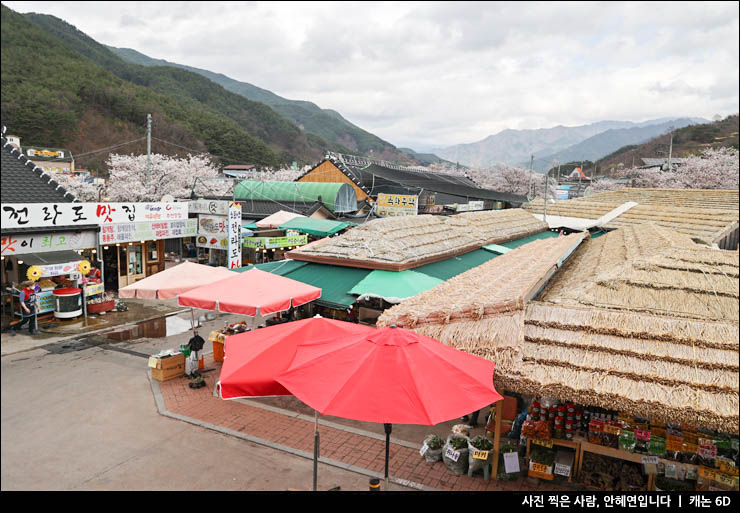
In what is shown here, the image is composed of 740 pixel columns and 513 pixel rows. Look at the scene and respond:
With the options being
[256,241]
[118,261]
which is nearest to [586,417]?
[256,241]

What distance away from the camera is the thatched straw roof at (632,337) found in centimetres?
515

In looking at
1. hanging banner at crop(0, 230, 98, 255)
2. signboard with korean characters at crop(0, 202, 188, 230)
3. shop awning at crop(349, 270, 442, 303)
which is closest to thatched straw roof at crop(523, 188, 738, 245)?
shop awning at crop(349, 270, 442, 303)

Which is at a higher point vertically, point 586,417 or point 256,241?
point 256,241

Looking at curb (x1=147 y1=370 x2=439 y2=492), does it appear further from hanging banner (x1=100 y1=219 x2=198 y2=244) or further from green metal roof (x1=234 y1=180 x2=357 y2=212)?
green metal roof (x1=234 y1=180 x2=357 y2=212)

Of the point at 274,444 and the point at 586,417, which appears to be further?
the point at 274,444

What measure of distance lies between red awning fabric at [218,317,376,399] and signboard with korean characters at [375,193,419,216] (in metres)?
13.9

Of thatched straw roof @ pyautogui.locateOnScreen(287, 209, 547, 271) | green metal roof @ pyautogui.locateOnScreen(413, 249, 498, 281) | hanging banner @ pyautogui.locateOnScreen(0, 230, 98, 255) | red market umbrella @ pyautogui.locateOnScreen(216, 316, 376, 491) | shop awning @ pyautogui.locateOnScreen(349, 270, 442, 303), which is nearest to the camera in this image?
red market umbrella @ pyautogui.locateOnScreen(216, 316, 376, 491)

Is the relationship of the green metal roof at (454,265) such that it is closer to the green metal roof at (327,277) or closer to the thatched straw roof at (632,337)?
the green metal roof at (327,277)

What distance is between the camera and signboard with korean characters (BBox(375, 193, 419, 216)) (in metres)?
21.7

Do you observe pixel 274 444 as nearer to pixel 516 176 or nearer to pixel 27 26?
pixel 27 26
